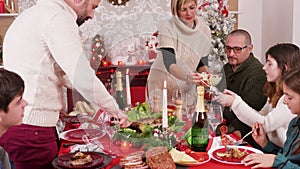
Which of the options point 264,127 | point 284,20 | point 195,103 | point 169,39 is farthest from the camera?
point 284,20

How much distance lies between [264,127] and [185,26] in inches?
33.3

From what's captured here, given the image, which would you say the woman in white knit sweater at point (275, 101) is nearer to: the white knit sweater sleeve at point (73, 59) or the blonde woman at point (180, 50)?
the blonde woman at point (180, 50)

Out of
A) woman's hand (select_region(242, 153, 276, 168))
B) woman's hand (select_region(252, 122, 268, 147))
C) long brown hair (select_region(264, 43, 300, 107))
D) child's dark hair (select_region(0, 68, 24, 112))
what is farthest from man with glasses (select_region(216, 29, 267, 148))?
child's dark hair (select_region(0, 68, 24, 112))

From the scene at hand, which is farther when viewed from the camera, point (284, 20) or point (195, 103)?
point (284, 20)

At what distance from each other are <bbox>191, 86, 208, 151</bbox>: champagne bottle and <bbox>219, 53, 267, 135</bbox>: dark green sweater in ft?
2.65

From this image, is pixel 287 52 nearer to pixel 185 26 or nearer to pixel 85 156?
pixel 185 26

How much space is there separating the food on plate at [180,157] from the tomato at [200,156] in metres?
0.02

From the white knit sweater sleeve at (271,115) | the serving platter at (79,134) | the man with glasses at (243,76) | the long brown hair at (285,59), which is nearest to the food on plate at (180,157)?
the serving platter at (79,134)

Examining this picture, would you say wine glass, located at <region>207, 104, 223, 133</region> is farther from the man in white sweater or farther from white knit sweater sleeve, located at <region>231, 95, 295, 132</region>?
the man in white sweater

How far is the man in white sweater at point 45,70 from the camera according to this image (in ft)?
5.48

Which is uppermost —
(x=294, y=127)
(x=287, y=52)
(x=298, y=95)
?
(x=287, y=52)

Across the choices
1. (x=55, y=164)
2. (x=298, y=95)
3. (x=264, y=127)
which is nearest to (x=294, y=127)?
(x=298, y=95)

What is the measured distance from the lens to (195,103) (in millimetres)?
1872

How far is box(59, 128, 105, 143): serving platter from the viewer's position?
1901 millimetres
